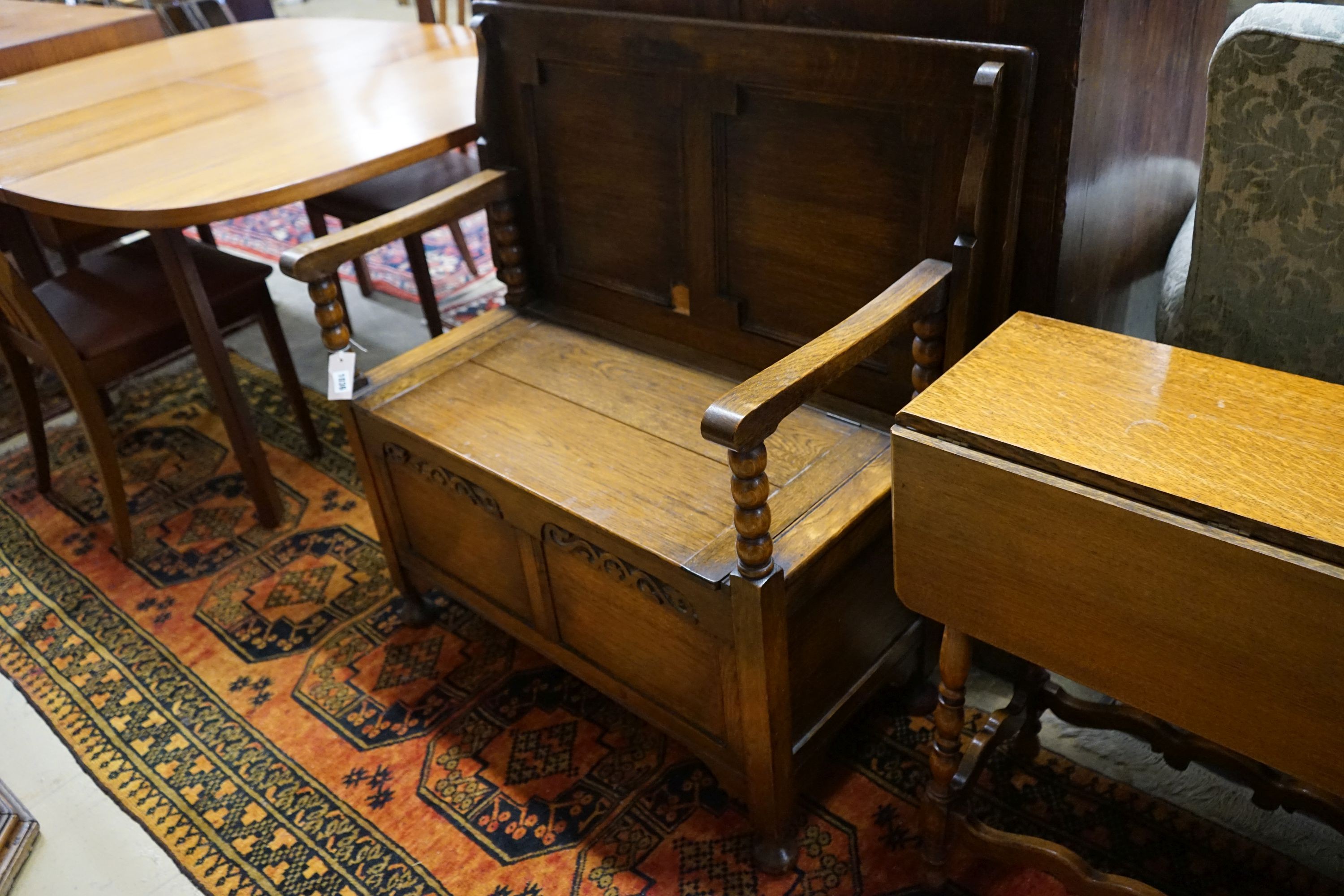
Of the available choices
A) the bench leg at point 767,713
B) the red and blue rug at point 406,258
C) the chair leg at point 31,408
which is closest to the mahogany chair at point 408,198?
the red and blue rug at point 406,258

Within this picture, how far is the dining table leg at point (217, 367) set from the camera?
2.03m

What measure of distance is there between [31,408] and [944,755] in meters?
2.27

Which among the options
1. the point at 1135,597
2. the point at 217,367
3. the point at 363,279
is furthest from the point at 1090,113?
the point at 363,279

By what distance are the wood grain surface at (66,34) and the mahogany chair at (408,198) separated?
1.02 m

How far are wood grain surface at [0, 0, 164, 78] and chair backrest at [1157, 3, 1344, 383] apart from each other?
3.24m

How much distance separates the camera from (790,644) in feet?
4.68

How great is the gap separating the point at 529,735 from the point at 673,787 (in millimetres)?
287

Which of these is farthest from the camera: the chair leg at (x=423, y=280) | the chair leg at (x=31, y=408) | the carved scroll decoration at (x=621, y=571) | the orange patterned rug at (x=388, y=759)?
the chair leg at (x=423, y=280)

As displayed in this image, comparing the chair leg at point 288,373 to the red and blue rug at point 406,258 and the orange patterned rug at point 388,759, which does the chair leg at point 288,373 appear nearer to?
the orange patterned rug at point 388,759

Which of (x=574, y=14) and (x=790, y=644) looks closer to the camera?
(x=790, y=644)

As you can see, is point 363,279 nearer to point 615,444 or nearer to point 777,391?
point 615,444

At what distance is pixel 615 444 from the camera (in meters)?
1.64

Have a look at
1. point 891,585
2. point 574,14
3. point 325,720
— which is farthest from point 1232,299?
point 325,720

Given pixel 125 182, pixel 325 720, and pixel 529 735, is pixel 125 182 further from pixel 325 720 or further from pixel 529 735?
pixel 529 735
